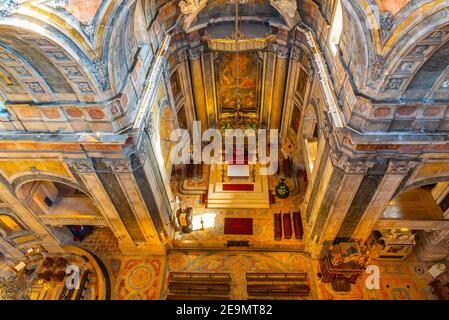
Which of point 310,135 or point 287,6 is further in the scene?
point 310,135

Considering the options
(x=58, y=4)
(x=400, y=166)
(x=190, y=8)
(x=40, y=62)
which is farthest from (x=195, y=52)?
(x=400, y=166)

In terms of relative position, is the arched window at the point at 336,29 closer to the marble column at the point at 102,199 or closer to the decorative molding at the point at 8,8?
the decorative molding at the point at 8,8

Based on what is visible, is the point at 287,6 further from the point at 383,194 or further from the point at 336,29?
the point at 383,194

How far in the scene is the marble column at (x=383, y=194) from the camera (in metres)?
11.0

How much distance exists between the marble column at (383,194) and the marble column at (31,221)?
48.3ft

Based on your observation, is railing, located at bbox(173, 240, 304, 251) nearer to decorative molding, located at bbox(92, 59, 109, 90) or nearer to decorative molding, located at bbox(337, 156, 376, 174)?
decorative molding, located at bbox(337, 156, 376, 174)

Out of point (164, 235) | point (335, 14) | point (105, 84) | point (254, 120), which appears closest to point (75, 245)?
point (164, 235)

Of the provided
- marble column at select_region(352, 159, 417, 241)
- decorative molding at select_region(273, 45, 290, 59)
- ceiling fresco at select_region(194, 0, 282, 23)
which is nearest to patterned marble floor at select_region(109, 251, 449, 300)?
marble column at select_region(352, 159, 417, 241)

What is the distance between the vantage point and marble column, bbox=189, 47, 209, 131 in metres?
17.2

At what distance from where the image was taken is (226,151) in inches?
831

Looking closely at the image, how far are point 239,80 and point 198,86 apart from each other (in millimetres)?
2546

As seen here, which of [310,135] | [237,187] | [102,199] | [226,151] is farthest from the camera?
[226,151]

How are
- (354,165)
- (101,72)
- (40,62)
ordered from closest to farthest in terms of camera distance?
(40,62) < (101,72) < (354,165)

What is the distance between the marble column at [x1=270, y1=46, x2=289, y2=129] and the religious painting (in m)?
1.15
